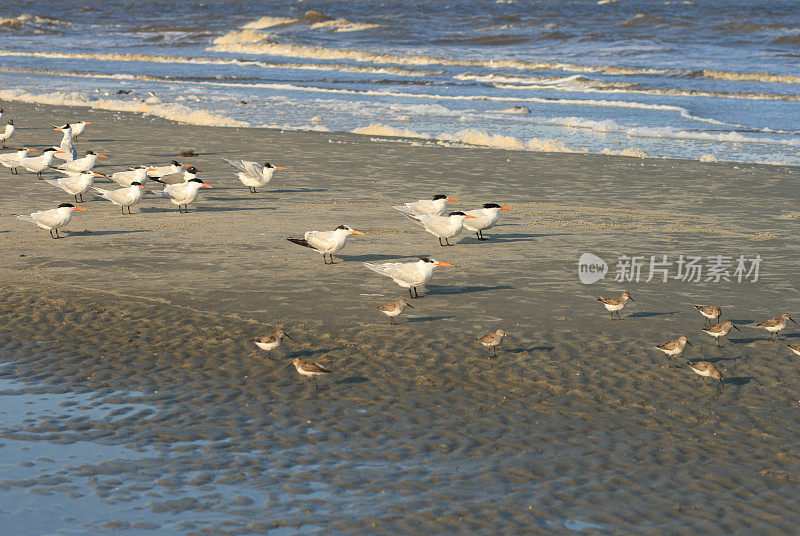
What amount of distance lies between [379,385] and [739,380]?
3.93m

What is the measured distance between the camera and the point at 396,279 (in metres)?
13.1

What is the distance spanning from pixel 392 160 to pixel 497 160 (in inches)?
115

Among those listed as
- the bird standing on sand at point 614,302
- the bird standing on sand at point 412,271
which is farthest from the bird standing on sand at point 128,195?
the bird standing on sand at point 614,302

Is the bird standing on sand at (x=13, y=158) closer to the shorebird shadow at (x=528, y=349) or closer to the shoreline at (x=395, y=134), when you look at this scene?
the shoreline at (x=395, y=134)

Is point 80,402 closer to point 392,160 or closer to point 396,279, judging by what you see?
point 396,279

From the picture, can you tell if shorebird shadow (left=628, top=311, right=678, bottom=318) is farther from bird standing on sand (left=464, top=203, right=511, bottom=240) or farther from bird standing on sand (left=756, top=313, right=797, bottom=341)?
bird standing on sand (left=464, top=203, right=511, bottom=240)

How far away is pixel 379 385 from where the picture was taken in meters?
10.1

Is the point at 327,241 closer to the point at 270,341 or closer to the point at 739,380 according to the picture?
the point at 270,341

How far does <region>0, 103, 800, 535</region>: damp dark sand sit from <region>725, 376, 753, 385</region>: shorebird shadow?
0.03 meters

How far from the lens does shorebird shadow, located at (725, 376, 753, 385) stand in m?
10.3

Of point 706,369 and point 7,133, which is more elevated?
point 706,369

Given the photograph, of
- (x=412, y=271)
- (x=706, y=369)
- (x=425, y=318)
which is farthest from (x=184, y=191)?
(x=706, y=369)

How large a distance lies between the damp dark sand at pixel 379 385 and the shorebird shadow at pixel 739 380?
0.03 metres

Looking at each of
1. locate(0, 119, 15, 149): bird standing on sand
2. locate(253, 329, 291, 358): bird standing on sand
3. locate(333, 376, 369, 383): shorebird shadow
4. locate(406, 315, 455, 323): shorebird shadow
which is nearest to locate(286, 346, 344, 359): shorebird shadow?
locate(253, 329, 291, 358): bird standing on sand
